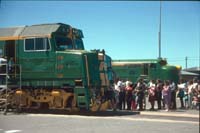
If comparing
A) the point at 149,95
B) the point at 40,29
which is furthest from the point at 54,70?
the point at 149,95

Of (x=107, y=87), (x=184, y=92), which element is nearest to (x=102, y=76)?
(x=107, y=87)

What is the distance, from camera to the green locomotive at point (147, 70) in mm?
35438

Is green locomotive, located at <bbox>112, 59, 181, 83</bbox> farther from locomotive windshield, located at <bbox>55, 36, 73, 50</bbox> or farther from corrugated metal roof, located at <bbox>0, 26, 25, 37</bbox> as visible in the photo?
corrugated metal roof, located at <bbox>0, 26, 25, 37</bbox>

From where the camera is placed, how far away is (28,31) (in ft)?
68.3

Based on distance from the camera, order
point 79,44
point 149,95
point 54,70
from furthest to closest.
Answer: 1. point 149,95
2. point 79,44
3. point 54,70

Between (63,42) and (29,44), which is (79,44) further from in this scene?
(29,44)

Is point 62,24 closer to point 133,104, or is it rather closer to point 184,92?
point 133,104

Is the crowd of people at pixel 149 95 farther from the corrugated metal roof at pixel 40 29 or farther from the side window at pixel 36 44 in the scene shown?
the corrugated metal roof at pixel 40 29

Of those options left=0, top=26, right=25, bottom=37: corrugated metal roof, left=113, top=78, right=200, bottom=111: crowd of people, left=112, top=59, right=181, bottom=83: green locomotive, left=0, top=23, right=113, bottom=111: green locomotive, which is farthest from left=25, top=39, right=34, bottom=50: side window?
left=112, top=59, right=181, bottom=83: green locomotive

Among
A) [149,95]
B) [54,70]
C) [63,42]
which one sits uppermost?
[63,42]

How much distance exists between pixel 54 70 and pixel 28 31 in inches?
93.4

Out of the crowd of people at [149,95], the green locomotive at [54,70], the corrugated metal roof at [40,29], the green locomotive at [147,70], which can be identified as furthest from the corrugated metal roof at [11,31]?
the green locomotive at [147,70]

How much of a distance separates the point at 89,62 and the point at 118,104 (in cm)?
388

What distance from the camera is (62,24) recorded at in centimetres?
2069
